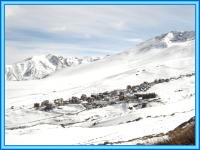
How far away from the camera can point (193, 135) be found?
7777mm

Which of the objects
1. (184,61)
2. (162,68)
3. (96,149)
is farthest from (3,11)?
(184,61)

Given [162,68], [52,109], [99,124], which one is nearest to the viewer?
[99,124]

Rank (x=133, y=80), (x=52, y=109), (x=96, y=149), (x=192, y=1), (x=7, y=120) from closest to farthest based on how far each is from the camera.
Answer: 1. (x=96, y=149)
2. (x=192, y=1)
3. (x=7, y=120)
4. (x=52, y=109)
5. (x=133, y=80)

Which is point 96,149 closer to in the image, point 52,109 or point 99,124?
point 99,124

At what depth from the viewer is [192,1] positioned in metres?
9.04

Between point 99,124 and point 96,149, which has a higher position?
point 96,149

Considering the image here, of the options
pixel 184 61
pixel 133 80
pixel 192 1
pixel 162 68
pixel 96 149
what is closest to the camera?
pixel 96 149

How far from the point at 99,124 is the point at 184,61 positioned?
144 meters

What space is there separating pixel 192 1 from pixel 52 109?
63202 mm

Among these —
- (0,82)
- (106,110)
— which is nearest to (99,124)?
(106,110)

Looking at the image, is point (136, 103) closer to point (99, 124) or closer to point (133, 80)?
point (99, 124)

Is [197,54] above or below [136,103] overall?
above

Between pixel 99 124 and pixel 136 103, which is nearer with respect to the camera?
pixel 99 124

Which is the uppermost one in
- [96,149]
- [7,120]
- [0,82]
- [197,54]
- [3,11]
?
[3,11]
